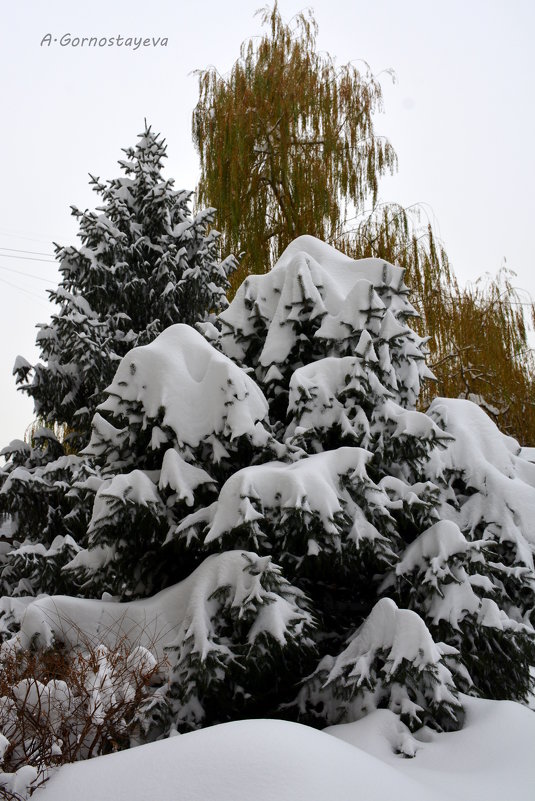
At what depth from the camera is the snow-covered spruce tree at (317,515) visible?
3553 millimetres

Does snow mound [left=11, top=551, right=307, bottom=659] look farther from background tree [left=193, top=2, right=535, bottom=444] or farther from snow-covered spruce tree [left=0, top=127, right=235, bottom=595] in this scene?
background tree [left=193, top=2, right=535, bottom=444]

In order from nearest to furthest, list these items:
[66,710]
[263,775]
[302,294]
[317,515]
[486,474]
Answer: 1. [263,775]
2. [66,710]
3. [317,515]
4. [302,294]
5. [486,474]

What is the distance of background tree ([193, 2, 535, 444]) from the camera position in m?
9.11

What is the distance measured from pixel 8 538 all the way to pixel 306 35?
847 centimetres

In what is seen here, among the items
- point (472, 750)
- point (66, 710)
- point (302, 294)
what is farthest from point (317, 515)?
point (302, 294)

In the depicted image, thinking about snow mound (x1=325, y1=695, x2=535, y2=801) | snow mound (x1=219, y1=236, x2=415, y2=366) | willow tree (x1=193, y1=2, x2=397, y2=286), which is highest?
willow tree (x1=193, y1=2, x2=397, y2=286)

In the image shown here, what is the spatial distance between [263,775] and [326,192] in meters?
8.63

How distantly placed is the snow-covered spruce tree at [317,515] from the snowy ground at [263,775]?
55 cm

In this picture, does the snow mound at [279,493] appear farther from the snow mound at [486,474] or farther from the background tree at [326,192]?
the background tree at [326,192]

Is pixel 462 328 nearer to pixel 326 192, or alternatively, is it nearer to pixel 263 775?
pixel 326 192

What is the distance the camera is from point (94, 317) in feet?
22.3

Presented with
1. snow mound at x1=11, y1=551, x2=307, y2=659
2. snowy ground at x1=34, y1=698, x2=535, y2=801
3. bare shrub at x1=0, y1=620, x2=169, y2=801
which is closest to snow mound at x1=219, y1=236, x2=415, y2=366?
snow mound at x1=11, y1=551, x2=307, y2=659

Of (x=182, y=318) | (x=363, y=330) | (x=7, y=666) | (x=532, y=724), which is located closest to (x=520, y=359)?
(x=182, y=318)

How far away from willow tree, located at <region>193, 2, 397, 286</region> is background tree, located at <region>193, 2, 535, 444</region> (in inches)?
0.6
